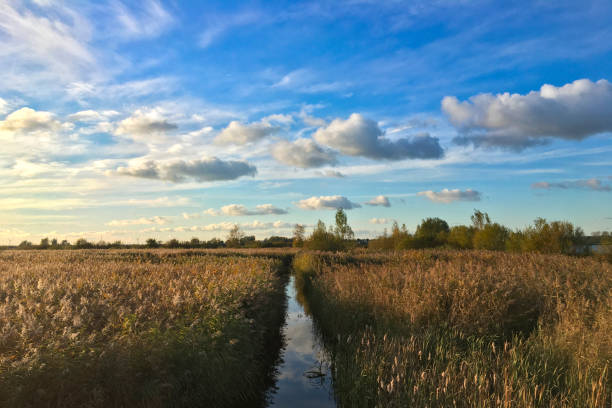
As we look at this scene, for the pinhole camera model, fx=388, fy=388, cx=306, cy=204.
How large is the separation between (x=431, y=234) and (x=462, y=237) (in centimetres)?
968

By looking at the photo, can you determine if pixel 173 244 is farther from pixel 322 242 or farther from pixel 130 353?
pixel 130 353

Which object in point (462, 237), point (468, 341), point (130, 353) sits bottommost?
point (468, 341)

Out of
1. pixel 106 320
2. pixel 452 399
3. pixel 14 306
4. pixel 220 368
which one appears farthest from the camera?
pixel 14 306

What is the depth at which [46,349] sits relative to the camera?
17.0ft

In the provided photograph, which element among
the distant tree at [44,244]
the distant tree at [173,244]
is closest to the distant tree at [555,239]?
the distant tree at [173,244]

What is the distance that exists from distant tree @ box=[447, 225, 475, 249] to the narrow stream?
5488 cm

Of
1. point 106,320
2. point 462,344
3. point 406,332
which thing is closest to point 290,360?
point 406,332

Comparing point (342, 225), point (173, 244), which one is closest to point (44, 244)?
point (173, 244)

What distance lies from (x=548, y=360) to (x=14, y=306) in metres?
9.88

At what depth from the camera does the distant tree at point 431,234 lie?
65.2 m

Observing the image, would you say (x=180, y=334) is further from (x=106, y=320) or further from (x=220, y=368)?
(x=106, y=320)

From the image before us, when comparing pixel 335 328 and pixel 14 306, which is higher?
pixel 14 306

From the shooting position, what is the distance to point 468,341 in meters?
8.17

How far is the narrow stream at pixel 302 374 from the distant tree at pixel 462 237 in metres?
54.9
